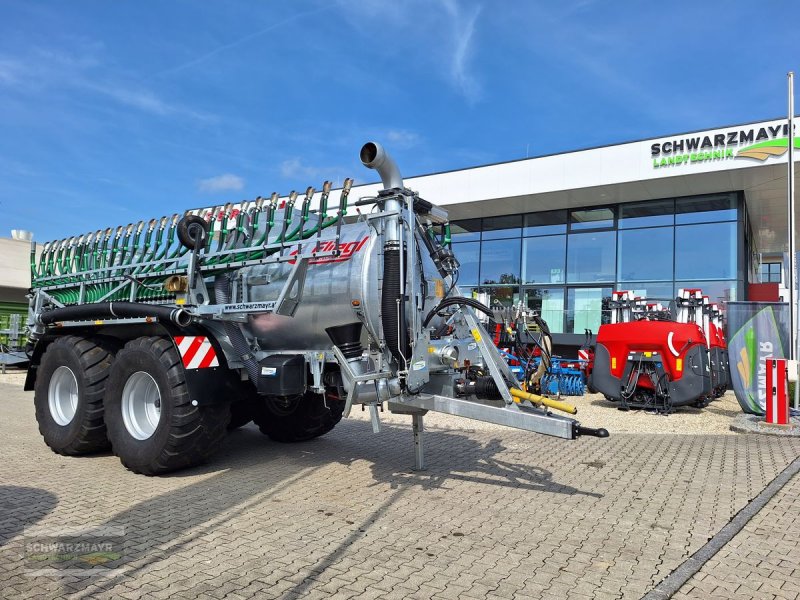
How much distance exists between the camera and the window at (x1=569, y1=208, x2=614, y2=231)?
1952 centimetres

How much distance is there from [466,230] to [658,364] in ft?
39.4

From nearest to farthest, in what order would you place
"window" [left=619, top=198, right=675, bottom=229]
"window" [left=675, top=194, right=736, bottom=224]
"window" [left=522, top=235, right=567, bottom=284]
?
"window" [left=675, top=194, right=736, bottom=224]
"window" [left=619, top=198, right=675, bottom=229]
"window" [left=522, top=235, right=567, bottom=284]

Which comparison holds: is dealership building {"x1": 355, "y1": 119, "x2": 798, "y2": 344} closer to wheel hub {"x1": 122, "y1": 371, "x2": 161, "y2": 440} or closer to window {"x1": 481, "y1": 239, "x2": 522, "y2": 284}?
window {"x1": 481, "y1": 239, "x2": 522, "y2": 284}

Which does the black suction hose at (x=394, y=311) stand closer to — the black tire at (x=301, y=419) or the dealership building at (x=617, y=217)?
the black tire at (x=301, y=419)

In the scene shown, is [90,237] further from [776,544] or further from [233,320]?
[776,544]

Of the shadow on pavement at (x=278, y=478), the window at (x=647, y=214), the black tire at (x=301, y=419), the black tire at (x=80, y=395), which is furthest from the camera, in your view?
the window at (x=647, y=214)

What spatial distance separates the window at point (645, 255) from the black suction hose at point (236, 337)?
15.3 metres

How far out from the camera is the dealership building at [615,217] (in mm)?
16344

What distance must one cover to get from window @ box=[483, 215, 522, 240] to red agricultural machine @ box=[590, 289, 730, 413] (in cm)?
876

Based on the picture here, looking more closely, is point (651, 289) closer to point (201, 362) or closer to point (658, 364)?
point (658, 364)

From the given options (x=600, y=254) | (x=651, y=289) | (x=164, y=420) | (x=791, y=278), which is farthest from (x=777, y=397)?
(x=600, y=254)


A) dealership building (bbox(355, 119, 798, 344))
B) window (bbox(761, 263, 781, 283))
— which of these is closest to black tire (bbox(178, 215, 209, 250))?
dealership building (bbox(355, 119, 798, 344))

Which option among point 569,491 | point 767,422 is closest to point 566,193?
point 767,422

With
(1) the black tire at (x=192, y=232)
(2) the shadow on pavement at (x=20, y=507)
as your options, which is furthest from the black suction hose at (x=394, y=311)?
(2) the shadow on pavement at (x=20, y=507)
